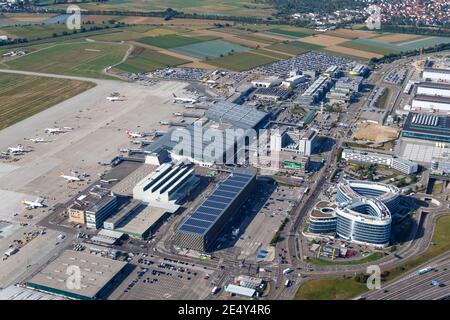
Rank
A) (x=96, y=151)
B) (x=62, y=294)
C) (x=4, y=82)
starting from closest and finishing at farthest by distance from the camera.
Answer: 1. (x=62, y=294)
2. (x=96, y=151)
3. (x=4, y=82)

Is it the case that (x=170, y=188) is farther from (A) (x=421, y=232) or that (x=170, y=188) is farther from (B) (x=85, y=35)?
(B) (x=85, y=35)

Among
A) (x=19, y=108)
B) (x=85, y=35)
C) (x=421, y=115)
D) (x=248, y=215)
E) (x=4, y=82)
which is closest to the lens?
(x=248, y=215)

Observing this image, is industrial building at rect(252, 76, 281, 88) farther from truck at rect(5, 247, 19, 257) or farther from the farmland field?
truck at rect(5, 247, 19, 257)

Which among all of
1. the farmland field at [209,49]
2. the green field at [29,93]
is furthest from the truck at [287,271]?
the farmland field at [209,49]

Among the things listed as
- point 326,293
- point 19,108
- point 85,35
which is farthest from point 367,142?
point 85,35

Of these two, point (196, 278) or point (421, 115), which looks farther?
point (421, 115)

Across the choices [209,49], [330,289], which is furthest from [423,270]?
[209,49]

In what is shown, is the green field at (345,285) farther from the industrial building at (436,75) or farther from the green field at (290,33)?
the green field at (290,33)
